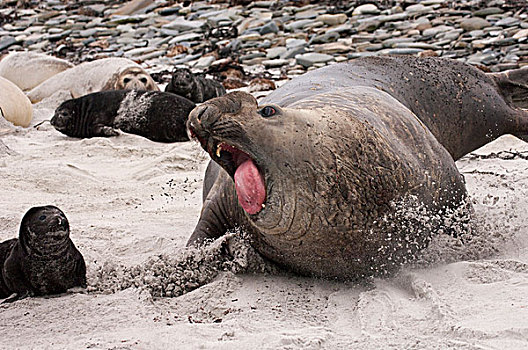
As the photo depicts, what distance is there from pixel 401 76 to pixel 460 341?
95.8 inches

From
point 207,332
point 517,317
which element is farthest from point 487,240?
point 207,332

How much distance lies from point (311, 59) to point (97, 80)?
3895 millimetres

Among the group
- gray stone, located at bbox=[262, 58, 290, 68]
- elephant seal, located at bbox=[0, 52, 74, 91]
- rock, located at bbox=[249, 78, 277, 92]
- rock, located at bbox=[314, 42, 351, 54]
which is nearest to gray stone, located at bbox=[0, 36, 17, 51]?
elephant seal, located at bbox=[0, 52, 74, 91]

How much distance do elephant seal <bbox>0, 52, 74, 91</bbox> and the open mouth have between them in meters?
8.60

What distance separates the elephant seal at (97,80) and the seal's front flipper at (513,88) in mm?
5303

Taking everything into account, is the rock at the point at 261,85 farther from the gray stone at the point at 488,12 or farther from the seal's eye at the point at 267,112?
the seal's eye at the point at 267,112

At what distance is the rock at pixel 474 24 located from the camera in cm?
1225

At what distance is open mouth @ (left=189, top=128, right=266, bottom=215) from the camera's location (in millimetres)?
2541

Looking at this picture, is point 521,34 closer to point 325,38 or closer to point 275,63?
point 325,38

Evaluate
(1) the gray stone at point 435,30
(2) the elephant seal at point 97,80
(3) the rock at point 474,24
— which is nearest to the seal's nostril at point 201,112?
(2) the elephant seal at point 97,80

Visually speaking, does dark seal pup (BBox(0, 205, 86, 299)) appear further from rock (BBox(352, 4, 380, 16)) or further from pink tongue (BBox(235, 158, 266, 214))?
rock (BBox(352, 4, 380, 16))

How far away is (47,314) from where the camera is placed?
2773 millimetres

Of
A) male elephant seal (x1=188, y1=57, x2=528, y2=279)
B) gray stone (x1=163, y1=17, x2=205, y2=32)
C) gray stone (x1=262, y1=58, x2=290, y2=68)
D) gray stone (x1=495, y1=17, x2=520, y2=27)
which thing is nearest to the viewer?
male elephant seal (x1=188, y1=57, x2=528, y2=279)

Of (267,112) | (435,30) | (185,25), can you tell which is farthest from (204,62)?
(267,112)
